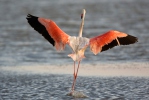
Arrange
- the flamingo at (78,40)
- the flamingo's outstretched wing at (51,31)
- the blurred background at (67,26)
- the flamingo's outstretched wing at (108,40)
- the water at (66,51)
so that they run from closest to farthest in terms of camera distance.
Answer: the flamingo at (78,40) → the flamingo's outstretched wing at (108,40) → the flamingo's outstretched wing at (51,31) → the water at (66,51) → the blurred background at (67,26)

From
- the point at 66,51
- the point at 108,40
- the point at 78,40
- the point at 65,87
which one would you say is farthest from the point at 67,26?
the point at 78,40

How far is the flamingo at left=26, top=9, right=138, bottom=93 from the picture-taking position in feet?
30.2

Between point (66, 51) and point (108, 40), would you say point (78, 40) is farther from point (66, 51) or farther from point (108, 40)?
point (66, 51)

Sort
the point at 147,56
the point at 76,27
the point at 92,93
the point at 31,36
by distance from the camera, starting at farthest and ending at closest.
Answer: the point at 76,27 < the point at 31,36 < the point at 147,56 < the point at 92,93

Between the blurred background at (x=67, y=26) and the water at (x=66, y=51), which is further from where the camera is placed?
the blurred background at (x=67, y=26)

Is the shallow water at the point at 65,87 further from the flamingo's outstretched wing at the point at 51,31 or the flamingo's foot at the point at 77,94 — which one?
the flamingo's outstretched wing at the point at 51,31

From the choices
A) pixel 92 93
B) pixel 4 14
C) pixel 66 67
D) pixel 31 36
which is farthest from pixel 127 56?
pixel 4 14

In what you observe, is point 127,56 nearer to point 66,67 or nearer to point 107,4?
point 66,67

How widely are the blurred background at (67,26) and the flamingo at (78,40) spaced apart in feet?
11.1

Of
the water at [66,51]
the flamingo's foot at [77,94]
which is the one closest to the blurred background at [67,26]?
the water at [66,51]

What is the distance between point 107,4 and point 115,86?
62.6 feet

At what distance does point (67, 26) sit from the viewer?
20.3 metres

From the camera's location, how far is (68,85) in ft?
34.1

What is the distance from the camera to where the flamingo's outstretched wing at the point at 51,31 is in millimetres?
9492
